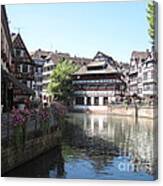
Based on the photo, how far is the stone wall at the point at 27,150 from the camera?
483 centimetres

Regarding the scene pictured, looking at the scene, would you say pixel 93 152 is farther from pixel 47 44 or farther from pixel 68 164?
pixel 47 44

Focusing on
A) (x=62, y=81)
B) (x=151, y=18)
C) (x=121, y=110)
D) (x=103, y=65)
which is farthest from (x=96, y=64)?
A: (x=151, y=18)

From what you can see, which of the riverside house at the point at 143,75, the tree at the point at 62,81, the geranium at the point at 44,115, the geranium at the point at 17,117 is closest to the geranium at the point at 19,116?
the geranium at the point at 17,117

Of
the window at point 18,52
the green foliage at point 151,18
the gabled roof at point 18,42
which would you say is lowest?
the window at point 18,52

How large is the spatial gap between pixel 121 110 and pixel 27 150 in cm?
87

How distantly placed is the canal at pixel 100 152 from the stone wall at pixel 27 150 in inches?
2.4

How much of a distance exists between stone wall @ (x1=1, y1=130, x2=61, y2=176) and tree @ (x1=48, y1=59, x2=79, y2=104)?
0.98 ft

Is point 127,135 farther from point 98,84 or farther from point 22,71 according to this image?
point 22,71

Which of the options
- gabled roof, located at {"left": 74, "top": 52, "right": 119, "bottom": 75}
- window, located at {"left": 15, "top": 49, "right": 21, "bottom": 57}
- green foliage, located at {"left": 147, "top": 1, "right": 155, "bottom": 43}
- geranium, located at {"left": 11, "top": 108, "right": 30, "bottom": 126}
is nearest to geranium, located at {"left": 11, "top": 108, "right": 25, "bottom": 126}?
geranium, located at {"left": 11, "top": 108, "right": 30, "bottom": 126}

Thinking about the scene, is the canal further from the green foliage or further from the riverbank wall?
the green foliage

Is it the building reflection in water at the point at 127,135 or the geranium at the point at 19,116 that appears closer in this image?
the building reflection in water at the point at 127,135

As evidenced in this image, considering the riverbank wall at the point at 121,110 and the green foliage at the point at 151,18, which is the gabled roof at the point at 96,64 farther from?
the green foliage at the point at 151,18

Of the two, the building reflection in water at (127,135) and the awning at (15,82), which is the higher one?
the awning at (15,82)

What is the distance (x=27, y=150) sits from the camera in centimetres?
504
